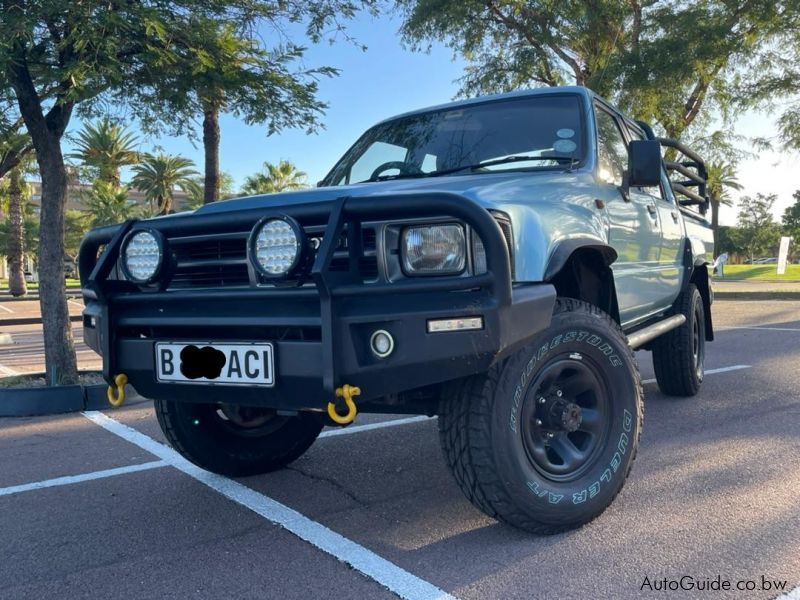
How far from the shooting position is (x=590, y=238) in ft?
10.3

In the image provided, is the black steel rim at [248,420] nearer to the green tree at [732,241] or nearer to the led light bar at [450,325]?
the led light bar at [450,325]

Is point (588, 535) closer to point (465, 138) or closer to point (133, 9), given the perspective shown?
point (465, 138)

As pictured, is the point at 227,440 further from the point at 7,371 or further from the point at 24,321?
the point at 24,321

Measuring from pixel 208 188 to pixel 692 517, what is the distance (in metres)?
7.35

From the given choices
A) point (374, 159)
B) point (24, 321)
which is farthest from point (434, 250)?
point (24, 321)

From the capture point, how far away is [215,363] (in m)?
2.62

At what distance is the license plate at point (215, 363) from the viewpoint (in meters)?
2.50

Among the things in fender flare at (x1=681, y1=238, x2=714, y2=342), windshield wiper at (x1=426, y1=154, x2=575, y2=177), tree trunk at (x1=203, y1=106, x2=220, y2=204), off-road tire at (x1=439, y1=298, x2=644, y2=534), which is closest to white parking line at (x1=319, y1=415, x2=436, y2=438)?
windshield wiper at (x1=426, y1=154, x2=575, y2=177)

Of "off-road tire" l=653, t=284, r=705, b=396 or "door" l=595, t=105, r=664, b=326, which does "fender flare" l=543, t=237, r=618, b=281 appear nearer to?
"door" l=595, t=105, r=664, b=326

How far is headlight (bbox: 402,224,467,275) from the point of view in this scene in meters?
2.42

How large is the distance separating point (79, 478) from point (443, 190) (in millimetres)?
2702

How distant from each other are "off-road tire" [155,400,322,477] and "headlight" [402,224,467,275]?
48.0 inches

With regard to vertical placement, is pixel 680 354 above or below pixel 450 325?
below

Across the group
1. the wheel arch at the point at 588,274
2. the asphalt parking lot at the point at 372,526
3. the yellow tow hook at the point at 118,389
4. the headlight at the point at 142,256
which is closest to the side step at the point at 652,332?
the wheel arch at the point at 588,274
